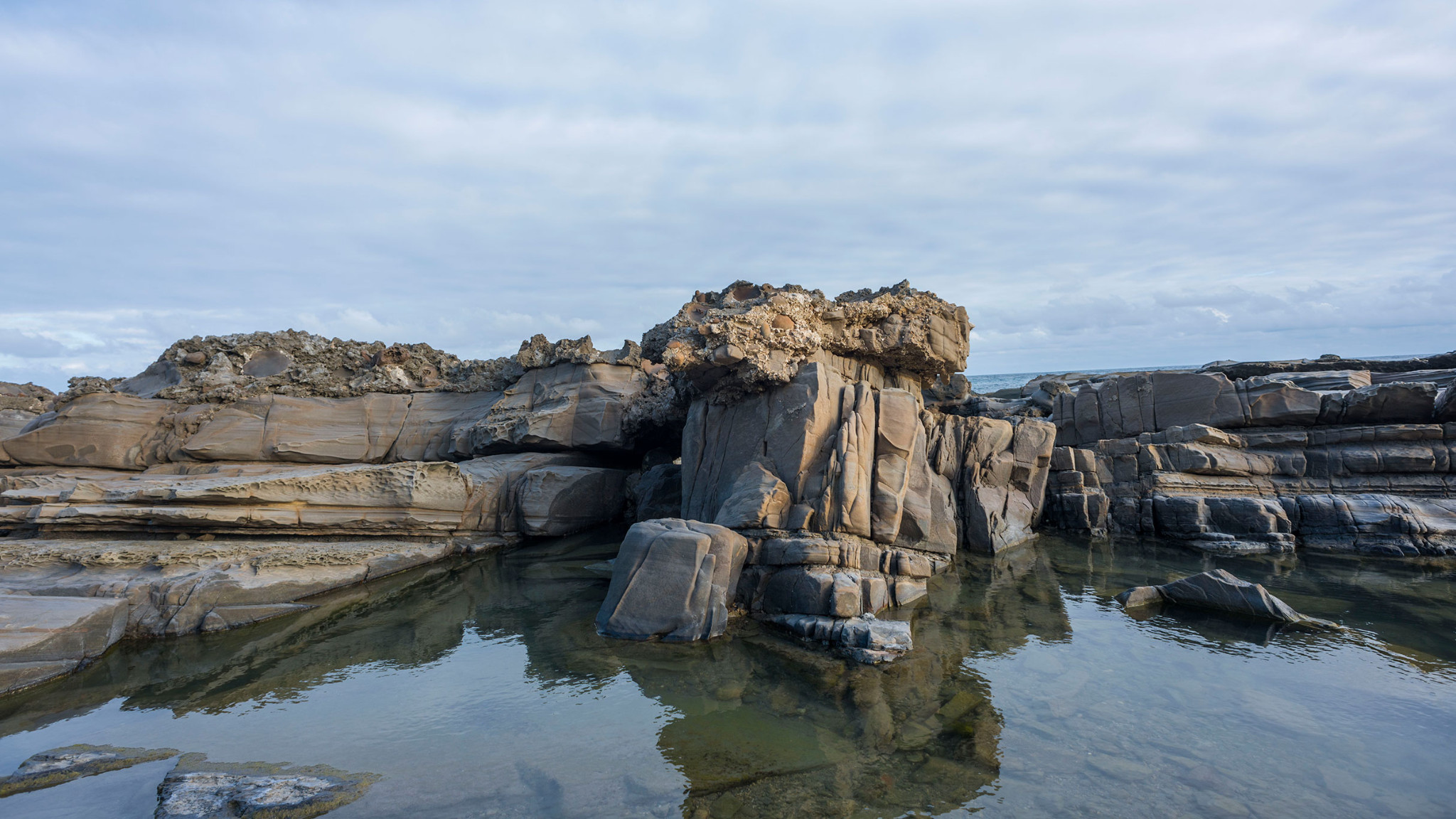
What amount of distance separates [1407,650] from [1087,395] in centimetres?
1077

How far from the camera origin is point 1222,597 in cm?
871

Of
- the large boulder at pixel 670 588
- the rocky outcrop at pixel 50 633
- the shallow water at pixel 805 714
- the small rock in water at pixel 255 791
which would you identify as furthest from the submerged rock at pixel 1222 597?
the rocky outcrop at pixel 50 633

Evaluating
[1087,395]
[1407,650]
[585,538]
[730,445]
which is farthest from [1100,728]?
[1087,395]

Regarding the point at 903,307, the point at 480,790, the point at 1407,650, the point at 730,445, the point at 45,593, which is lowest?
the point at 1407,650

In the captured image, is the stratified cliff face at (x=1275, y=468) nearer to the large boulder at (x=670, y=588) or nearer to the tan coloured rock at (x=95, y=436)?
the large boulder at (x=670, y=588)

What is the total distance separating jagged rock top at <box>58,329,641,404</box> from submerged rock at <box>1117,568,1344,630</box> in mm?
11710

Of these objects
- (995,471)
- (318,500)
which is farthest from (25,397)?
(995,471)

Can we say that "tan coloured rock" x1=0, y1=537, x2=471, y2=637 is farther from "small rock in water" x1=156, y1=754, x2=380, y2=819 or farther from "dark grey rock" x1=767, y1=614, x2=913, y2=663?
"dark grey rock" x1=767, y1=614, x2=913, y2=663

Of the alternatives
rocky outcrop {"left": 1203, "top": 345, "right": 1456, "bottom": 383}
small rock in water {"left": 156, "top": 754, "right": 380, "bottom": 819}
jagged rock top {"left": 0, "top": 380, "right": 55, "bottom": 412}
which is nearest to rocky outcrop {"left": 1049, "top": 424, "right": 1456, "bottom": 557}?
rocky outcrop {"left": 1203, "top": 345, "right": 1456, "bottom": 383}

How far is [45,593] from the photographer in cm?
827

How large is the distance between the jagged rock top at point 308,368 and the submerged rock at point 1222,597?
38.4 ft

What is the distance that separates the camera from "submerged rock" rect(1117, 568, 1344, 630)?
8.27m

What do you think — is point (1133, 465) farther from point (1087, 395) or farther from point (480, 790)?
point (480, 790)

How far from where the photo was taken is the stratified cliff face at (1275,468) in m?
12.2
